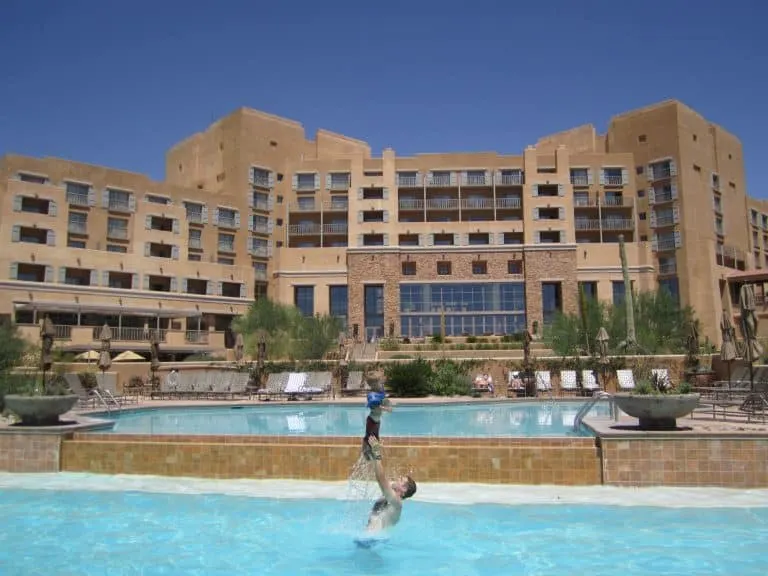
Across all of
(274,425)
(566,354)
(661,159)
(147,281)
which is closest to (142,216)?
(147,281)

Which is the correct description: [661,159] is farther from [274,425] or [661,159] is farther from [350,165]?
[274,425]

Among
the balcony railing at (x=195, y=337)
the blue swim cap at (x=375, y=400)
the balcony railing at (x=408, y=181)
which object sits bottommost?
the blue swim cap at (x=375, y=400)

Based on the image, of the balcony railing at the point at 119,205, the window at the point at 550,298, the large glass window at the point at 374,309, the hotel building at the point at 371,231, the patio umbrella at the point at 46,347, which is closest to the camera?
the patio umbrella at the point at 46,347

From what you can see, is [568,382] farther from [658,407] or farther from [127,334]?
[127,334]

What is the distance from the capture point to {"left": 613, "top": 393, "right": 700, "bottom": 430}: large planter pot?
743 cm

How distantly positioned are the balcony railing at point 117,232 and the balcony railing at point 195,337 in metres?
9.20

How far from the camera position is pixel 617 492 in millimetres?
7016

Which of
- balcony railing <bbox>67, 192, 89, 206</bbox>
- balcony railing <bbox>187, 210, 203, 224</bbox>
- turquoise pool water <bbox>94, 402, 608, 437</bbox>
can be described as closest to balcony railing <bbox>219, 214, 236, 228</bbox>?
balcony railing <bbox>187, 210, 203, 224</bbox>

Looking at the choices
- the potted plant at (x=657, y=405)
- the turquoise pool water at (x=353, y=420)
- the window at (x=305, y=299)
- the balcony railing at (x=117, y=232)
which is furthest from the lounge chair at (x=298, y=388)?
the balcony railing at (x=117, y=232)

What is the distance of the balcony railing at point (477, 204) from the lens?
50438 millimetres

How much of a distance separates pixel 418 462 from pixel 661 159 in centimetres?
4817

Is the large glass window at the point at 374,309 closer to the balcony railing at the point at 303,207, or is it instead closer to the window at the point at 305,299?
the window at the point at 305,299

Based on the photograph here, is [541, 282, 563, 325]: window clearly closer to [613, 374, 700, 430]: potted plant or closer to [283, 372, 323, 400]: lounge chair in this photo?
[283, 372, 323, 400]: lounge chair

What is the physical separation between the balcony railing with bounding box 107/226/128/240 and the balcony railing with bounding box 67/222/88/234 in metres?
1.56
